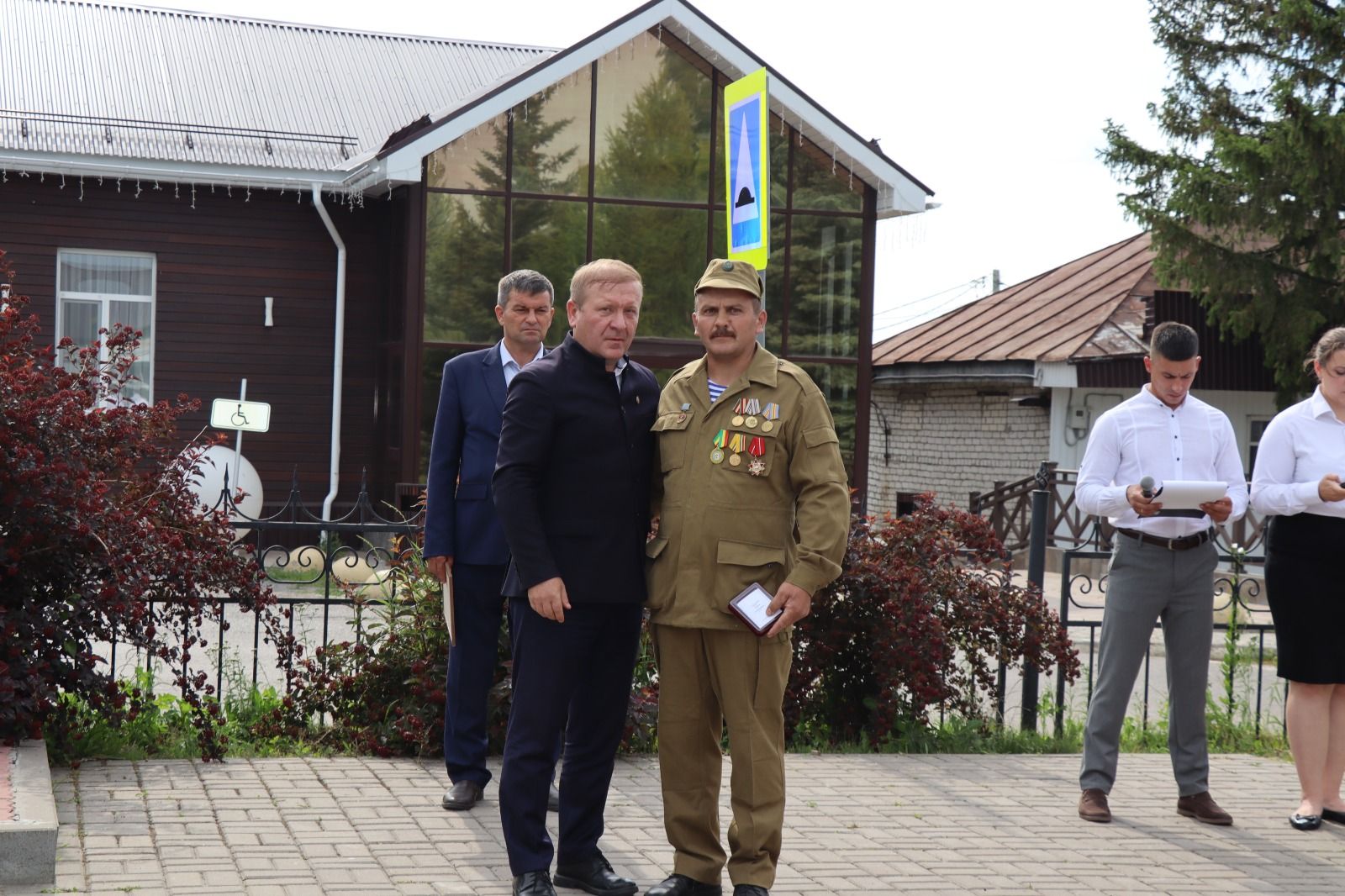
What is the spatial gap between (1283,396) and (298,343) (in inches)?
529

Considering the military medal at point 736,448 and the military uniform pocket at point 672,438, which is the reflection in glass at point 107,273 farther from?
the military medal at point 736,448

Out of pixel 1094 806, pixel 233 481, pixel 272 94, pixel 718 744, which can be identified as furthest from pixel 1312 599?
pixel 272 94

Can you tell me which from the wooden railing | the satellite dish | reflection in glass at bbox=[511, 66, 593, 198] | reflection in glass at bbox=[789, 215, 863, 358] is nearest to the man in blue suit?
the satellite dish

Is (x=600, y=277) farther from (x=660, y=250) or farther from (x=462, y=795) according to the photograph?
(x=660, y=250)

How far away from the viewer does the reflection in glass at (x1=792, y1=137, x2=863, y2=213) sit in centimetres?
1930

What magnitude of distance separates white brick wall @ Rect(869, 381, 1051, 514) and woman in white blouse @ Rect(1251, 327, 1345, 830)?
16.3 metres

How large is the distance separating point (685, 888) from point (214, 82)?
18892mm

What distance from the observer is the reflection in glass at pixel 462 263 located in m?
18.2

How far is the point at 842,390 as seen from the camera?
1975cm

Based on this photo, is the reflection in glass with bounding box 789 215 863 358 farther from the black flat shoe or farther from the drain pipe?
the black flat shoe

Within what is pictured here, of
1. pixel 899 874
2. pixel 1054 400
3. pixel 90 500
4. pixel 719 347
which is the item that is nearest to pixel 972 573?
pixel 899 874

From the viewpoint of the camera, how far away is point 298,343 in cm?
1933

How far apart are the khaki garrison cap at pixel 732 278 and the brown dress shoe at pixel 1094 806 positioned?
2.66 m

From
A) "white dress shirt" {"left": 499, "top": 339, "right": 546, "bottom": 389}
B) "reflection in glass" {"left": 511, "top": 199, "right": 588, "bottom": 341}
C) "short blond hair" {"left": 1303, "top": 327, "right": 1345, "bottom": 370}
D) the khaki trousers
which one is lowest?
the khaki trousers
